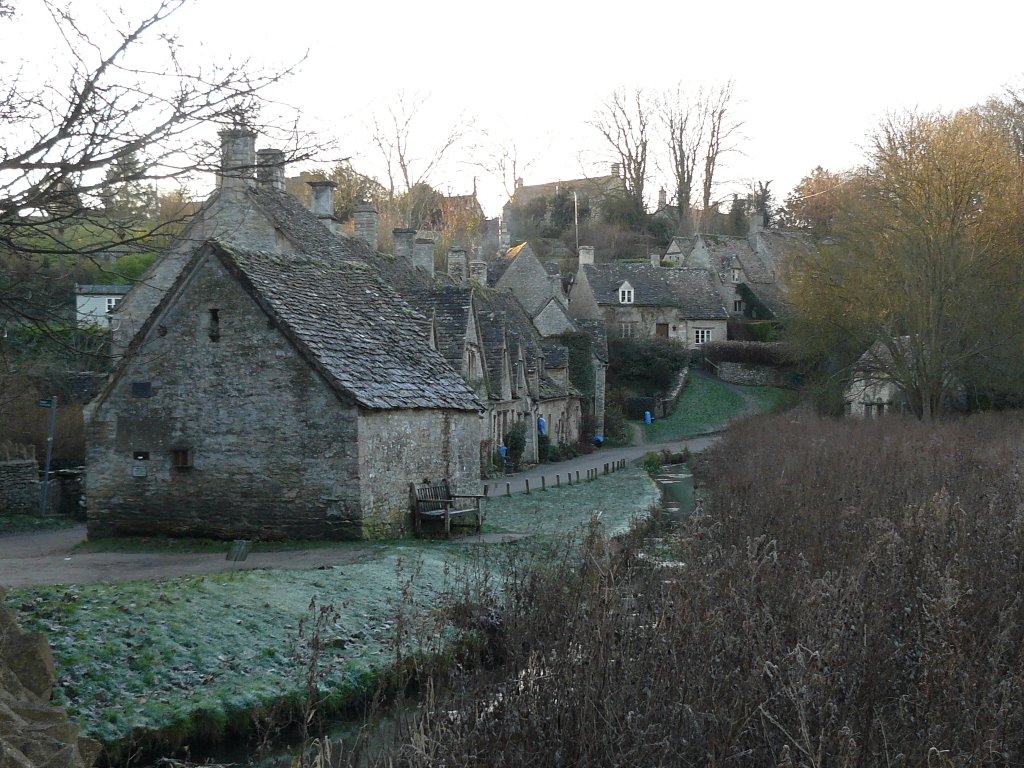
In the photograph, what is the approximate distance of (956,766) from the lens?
6.41 m

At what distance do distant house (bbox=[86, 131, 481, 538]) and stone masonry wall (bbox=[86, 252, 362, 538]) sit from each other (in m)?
0.02

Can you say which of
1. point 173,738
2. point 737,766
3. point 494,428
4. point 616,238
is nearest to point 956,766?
point 737,766

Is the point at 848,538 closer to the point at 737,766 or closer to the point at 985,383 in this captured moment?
the point at 737,766

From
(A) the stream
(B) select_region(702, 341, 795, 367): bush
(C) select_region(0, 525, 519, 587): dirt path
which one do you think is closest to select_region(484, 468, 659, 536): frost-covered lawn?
(C) select_region(0, 525, 519, 587): dirt path

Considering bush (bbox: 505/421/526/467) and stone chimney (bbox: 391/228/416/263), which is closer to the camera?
bush (bbox: 505/421/526/467)

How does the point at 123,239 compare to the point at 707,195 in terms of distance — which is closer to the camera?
the point at 123,239

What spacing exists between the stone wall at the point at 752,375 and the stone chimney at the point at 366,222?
3139cm

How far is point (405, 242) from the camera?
1796 inches

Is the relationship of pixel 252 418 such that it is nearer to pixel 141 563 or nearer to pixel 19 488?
pixel 141 563

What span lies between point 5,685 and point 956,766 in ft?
20.4

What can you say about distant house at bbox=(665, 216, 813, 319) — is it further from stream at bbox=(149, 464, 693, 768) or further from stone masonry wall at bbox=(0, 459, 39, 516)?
stream at bbox=(149, 464, 693, 768)

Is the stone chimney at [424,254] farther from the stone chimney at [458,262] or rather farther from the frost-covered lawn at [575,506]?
the frost-covered lawn at [575,506]

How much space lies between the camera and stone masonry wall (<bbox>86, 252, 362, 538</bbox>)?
18391 millimetres

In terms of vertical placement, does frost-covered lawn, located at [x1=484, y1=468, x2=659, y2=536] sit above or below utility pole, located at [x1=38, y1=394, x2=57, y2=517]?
below
